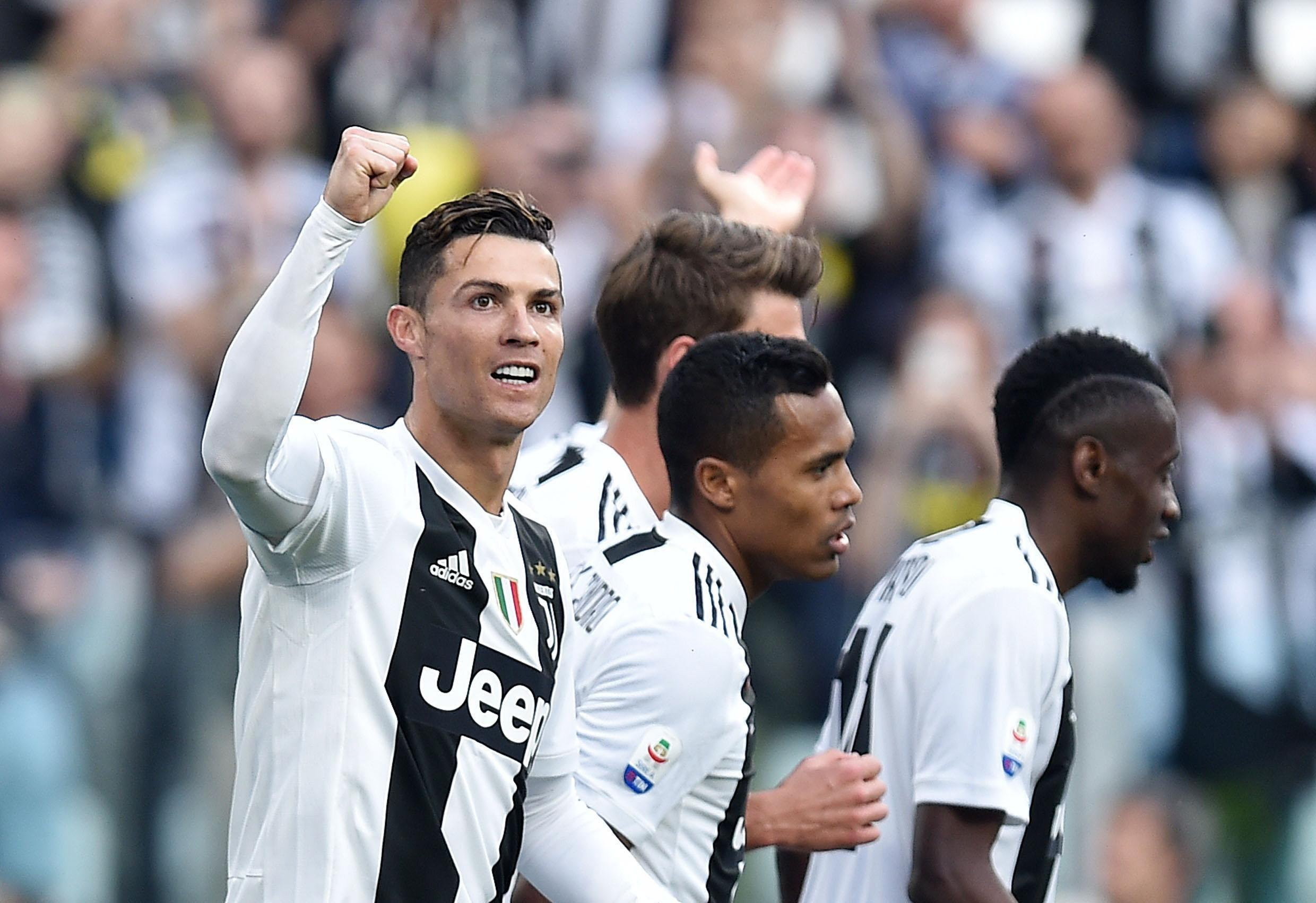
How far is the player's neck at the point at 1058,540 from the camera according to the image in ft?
13.9

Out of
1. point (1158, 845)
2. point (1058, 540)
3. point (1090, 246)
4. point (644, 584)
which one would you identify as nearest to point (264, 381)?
point (644, 584)

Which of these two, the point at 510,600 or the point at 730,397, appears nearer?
the point at 510,600

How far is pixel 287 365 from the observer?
2.88m

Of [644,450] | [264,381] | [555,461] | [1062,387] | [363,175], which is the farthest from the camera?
[555,461]

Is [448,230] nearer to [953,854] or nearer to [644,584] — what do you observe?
[644,584]

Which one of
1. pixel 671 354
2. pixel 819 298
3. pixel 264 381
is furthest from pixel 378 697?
pixel 819 298

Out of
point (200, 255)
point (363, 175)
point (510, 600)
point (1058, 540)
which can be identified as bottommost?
point (510, 600)

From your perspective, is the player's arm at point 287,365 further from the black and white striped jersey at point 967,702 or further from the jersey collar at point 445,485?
the black and white striped jersey at point 967,702

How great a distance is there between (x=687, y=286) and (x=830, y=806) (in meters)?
1.42

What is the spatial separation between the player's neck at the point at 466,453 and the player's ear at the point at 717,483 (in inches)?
27.1

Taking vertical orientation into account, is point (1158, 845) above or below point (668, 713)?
below

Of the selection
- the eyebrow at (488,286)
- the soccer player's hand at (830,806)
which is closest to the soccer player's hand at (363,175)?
the eyebrow at (488,286)

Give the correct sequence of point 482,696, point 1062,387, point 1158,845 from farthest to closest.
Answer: point 1158,845 < point 1062,387 < point 482,696

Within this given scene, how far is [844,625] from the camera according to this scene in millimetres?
8305
